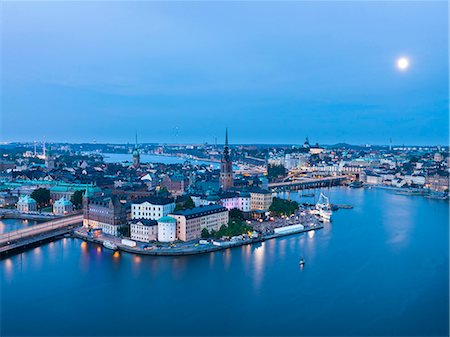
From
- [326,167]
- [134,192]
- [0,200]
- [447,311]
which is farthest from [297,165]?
[447,311]

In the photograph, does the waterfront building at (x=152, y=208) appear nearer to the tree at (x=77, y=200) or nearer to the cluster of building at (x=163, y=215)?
the cluster of building at (x=163, y=215)

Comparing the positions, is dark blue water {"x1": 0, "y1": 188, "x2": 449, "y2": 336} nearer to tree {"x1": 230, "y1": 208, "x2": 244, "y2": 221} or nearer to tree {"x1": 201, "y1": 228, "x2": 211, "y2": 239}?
tree {"x1": 201, "y1": 228, "x2": 211, "y2": 239}

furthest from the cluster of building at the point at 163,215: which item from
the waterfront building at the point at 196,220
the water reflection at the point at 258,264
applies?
the water reflection at the point at 258,264

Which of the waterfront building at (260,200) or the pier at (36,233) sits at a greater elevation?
the waterfront building at (260,200)

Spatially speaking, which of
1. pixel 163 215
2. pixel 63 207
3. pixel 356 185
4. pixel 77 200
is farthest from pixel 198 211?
pixel 356 185

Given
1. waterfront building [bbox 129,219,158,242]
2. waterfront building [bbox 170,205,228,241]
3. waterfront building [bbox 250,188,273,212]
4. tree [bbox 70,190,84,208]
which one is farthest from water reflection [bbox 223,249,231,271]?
tree [bbox 70,190,84,208]
